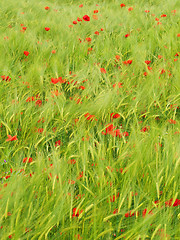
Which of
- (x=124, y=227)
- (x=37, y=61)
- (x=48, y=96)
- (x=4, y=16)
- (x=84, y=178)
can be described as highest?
(x=4, y=16)

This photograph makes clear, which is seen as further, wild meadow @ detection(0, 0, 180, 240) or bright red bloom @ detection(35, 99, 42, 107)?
bright red bloom @ detection(35, 99, 42, 107)

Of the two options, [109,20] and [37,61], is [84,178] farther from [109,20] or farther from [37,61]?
[109,20]

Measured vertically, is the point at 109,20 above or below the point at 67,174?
above

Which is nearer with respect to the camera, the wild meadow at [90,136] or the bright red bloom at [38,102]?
the wild meadow at [90,136]

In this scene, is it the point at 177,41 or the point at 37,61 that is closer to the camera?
the point at 37,61

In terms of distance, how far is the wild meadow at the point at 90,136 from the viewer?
3.02 feet

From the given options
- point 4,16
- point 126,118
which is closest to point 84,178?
point 126,118

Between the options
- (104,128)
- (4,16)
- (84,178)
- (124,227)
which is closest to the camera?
(124,227)

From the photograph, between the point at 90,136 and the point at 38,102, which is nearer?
the point at 90,136

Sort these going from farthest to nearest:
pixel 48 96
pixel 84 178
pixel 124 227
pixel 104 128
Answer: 1. pixel 48 96
2. pixel 104 128
3. pixel 84 178
4. pixel 124 227

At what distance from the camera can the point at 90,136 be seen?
127 cm

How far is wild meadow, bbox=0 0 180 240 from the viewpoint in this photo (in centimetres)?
92

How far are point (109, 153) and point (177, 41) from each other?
1578 mm

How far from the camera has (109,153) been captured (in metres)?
1.19
